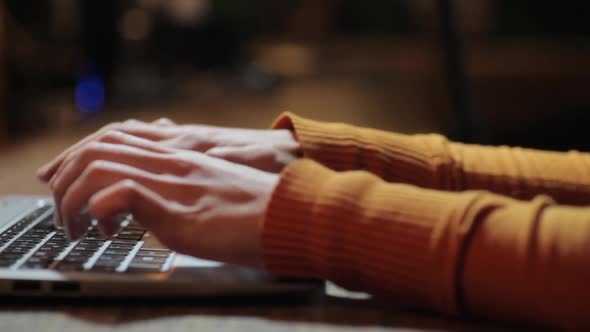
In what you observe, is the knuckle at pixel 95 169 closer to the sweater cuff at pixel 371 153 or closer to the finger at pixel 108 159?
the finger at pixel 108 159

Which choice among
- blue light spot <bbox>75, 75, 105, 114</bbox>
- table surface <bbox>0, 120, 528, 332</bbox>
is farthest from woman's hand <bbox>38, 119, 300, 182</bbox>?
blue light spot <bbox>75, 75, 105, 114</bbox>

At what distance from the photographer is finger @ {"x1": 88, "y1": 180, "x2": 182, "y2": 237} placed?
17.4 inches

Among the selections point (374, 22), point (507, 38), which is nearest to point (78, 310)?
point (507, 38)

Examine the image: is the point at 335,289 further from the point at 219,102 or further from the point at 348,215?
the point at 219,102

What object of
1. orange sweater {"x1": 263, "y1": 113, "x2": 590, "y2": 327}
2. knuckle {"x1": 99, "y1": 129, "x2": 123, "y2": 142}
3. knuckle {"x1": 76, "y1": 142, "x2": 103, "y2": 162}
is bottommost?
orange sweater {"x1": 263, "y1": 113, "x2": 590, "y2": 327}

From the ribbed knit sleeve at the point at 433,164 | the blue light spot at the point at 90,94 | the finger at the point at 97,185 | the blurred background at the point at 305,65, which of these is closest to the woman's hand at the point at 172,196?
the finger at the point at 97,185

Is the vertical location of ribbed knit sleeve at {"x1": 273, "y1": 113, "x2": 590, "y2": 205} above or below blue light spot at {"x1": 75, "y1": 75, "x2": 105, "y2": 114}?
above

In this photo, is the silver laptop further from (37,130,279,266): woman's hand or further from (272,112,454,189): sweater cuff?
(272,112,454,189): sweater cuff

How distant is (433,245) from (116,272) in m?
0.21

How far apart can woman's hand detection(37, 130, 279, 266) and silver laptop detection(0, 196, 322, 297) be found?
0.7 inches

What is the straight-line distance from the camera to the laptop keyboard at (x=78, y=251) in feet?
1.48

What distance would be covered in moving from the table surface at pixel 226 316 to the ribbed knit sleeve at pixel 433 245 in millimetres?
14

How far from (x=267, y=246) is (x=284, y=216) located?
0.02m

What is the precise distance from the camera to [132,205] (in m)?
0.45
